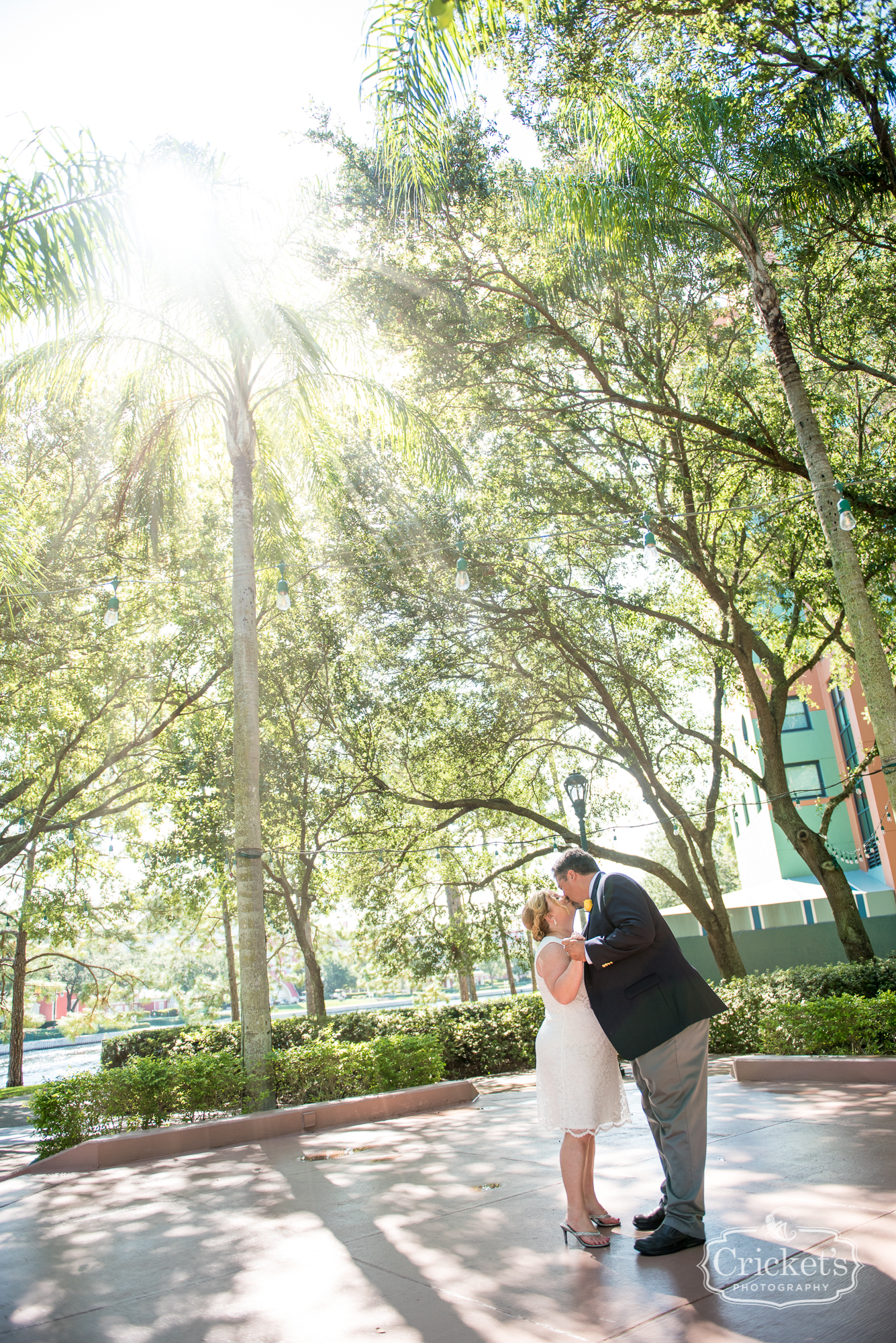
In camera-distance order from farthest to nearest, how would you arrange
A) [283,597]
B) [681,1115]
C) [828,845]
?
[828,845], [283,597], [681,1115]

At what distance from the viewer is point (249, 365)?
10977mm

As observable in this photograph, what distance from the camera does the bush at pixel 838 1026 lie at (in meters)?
9.10

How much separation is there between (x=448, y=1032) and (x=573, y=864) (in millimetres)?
12853

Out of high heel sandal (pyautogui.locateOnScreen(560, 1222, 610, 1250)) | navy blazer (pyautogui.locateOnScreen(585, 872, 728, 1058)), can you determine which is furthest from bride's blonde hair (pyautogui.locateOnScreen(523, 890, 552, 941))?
high heel sandal (pyautogui.locateOnScreen(560, 1222, 610, 1250))

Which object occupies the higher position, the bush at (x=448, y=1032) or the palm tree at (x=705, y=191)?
the palm tree at (x=705, y=191)

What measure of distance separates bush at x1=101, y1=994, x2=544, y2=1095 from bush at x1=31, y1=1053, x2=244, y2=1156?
97.3 inches

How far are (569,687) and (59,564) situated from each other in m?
8.94

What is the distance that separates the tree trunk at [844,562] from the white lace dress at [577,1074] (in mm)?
4746

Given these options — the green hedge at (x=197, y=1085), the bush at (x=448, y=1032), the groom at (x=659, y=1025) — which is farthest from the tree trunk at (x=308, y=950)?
the groom at (x=659, y=1025)

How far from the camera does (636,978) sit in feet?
13.1

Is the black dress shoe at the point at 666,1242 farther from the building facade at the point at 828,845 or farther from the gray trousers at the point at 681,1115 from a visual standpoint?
the building facade at the point at 828,845

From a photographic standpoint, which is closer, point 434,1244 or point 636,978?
point 636,978

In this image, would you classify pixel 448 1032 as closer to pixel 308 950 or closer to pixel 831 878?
pixel 308 950

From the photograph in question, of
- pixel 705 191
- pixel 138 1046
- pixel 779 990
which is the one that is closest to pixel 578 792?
pixel 779 990
